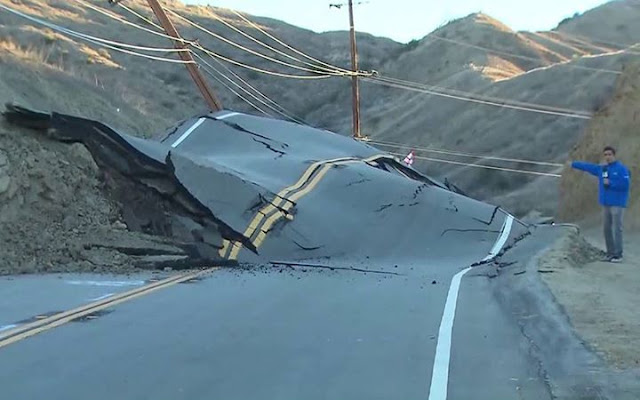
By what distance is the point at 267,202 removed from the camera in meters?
20.3

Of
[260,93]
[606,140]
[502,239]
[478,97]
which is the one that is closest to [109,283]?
[502,239]

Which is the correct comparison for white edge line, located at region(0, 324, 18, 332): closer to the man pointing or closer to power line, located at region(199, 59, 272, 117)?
the man pointing

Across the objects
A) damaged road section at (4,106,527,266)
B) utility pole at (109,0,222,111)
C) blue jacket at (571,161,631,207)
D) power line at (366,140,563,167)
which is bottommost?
power line at (366,140,563,167)

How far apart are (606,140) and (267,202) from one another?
14.8 meters

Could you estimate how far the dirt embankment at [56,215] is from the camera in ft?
54.5

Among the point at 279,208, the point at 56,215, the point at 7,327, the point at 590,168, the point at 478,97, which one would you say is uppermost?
the point at 590,168

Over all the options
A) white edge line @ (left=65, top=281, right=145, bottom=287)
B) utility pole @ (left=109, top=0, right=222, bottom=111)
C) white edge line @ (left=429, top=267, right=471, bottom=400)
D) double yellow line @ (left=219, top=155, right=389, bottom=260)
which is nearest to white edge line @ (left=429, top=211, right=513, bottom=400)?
white edge line @ (left=429, top=267, right=471, bottom=400)

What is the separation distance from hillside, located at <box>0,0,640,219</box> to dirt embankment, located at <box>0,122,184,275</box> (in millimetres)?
7933

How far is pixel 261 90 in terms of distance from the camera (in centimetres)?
8494

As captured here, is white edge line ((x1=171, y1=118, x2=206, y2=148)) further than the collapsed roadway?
Yes

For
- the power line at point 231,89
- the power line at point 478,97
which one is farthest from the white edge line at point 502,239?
the power line at point 231,89

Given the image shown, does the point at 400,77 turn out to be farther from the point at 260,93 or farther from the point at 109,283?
the point at 109,283

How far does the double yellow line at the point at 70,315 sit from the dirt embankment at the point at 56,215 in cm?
286

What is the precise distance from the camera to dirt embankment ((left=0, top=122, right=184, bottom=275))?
1662 centimetres
